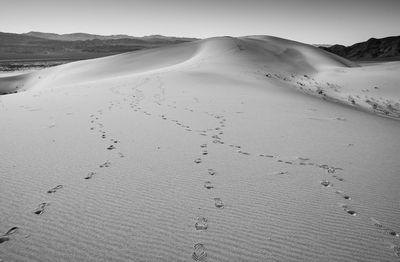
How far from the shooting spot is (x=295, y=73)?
24.8m

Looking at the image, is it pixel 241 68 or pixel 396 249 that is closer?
pixel 396 249

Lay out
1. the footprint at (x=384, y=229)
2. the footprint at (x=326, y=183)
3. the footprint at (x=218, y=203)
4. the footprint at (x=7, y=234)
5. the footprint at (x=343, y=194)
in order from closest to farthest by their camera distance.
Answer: the footprint at (x=7, y=234), the footprint at (x=384, y=229), the footprint at (x=218, y=203), the footprint at (x=343, y=194), the footprint at (x=326, y=183)

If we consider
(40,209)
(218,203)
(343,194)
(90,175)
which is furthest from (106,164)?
(343,194)

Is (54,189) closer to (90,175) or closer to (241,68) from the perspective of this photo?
(90,175)

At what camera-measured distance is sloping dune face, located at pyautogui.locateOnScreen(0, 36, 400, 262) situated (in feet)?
8.94

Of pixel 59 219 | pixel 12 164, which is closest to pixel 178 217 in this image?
pixel 59 219

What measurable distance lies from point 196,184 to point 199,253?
1452 millimetres

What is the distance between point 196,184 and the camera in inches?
158

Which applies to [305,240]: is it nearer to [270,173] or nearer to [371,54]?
[270,173]

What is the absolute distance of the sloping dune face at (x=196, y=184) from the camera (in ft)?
8.94

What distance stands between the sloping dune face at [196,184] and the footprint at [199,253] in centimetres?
1

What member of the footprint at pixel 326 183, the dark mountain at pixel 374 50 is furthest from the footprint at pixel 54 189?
the dark mountain at pixel 374 50

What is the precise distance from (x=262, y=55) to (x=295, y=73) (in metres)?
5.48

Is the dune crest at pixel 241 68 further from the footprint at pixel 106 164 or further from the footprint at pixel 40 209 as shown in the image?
the footprint at pixel 40 209
